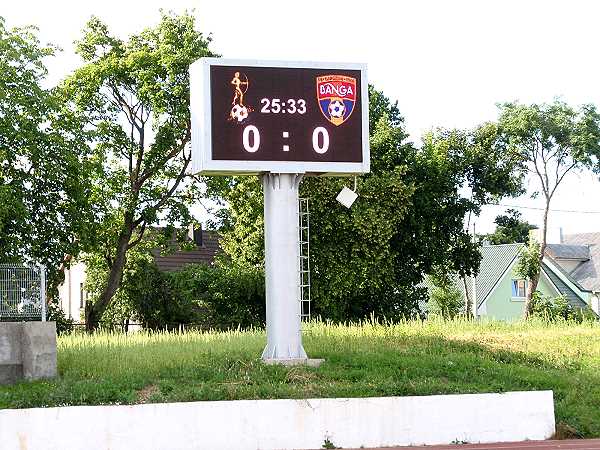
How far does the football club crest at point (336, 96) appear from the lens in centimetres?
1942

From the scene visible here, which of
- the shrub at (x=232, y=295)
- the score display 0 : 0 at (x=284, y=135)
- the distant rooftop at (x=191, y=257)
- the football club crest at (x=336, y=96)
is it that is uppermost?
the football club crest at (x=336, y=96)

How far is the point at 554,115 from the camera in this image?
4772cm

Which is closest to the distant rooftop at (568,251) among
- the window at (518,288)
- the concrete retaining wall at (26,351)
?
the window at (518,288)

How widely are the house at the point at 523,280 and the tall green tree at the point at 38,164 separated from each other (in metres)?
29.5

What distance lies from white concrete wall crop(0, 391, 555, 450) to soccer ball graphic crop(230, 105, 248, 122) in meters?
5.39

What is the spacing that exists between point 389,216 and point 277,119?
1727 centimetres

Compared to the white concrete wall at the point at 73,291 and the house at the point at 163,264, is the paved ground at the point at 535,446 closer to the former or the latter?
the house at the point at 163,264

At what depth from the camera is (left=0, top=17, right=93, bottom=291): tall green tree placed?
30.9 meters

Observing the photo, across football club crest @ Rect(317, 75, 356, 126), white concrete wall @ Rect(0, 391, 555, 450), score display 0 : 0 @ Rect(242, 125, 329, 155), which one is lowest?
white concrete wall @ Rect(0, 391, 555, 450)

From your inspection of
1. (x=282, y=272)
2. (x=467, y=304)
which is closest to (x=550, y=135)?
(x=467, y=304)

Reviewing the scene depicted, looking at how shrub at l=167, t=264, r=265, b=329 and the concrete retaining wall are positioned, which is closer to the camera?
the concrete retaining wall

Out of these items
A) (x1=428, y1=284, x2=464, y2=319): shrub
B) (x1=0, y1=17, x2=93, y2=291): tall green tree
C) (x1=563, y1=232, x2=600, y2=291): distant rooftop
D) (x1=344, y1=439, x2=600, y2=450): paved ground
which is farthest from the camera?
(x1=563, y1=232, x2=600, y2=291): distant rooftop

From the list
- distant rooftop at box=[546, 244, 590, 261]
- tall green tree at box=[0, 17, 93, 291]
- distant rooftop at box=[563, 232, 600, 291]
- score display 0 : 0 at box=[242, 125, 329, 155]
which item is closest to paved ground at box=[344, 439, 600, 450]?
score display 0 : 0 at box=[242, 125, 329, 155]

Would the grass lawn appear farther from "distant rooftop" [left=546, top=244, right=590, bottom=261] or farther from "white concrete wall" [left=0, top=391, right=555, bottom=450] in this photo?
"distant rooftop" [left=546, top=244, right=590, bottom=261]
